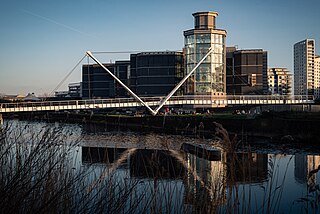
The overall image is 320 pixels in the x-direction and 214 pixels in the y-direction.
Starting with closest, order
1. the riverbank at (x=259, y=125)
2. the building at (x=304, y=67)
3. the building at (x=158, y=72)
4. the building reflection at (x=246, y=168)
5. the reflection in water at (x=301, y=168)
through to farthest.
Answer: the building reflection at (x=246, y=168) < the reflection in water at (x=301, y=168) < the riverbank at (x=259, y=125) < the building at (x=158, y=72) < the building at (x=304, y=67)

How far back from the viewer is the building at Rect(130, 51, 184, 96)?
213 ft

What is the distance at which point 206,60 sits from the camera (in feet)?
194

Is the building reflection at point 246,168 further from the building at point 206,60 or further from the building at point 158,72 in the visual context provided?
the building at point 158,72

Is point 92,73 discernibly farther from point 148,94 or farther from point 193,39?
point 193,39

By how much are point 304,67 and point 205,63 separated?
10861 cm

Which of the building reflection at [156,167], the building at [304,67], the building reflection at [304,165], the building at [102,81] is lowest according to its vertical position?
the building reflection at [304,165]

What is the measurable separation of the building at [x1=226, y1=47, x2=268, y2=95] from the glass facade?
4782 mm

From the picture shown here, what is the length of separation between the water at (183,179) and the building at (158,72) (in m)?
37.0

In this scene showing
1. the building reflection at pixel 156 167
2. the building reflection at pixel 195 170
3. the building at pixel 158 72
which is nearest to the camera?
the building reflection at pixel 156 167

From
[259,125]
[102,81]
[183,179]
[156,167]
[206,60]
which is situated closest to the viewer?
[156,167]

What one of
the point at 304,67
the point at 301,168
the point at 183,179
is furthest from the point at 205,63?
the point at 304,67

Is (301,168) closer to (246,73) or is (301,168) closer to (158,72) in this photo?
(246,73)

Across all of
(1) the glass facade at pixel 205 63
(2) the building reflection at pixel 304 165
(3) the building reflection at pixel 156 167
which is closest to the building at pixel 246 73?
(1) the glass facade at pixel 205 63

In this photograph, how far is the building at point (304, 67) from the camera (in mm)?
150750
